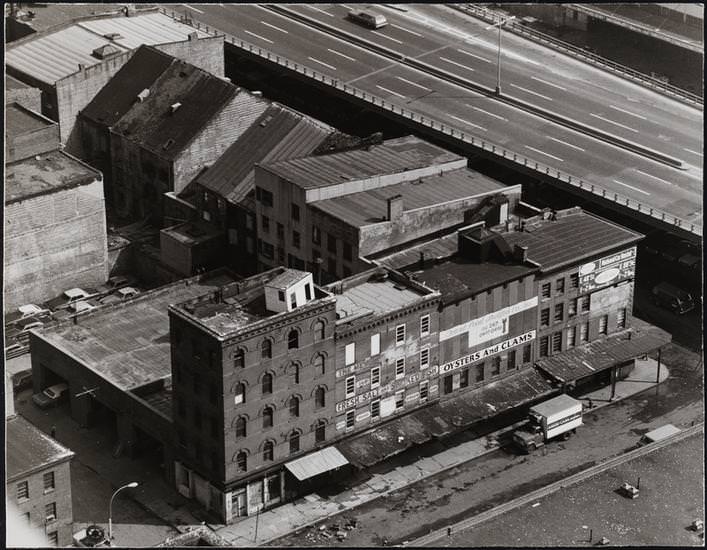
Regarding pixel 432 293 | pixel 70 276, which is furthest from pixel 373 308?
pixel 70 276

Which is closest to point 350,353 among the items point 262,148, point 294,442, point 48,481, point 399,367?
point 399,367

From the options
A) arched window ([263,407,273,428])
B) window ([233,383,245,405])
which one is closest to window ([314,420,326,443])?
arched window ([263,407,273,428])

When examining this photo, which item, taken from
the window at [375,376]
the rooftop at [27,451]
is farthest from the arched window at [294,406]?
the rooftop at [27,451]

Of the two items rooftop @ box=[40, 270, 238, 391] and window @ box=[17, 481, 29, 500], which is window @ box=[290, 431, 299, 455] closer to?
rooftop @ box=[40, 270, 238, 391]

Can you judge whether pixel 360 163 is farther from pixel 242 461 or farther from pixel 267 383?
pixel 242 461

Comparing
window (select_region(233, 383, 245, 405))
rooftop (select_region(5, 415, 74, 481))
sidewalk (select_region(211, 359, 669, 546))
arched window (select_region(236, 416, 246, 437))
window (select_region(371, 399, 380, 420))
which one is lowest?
sidewalk (select_region(211, 359, 669, 546))

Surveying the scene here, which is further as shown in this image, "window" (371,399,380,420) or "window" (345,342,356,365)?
"window" (371,399,380,420)
